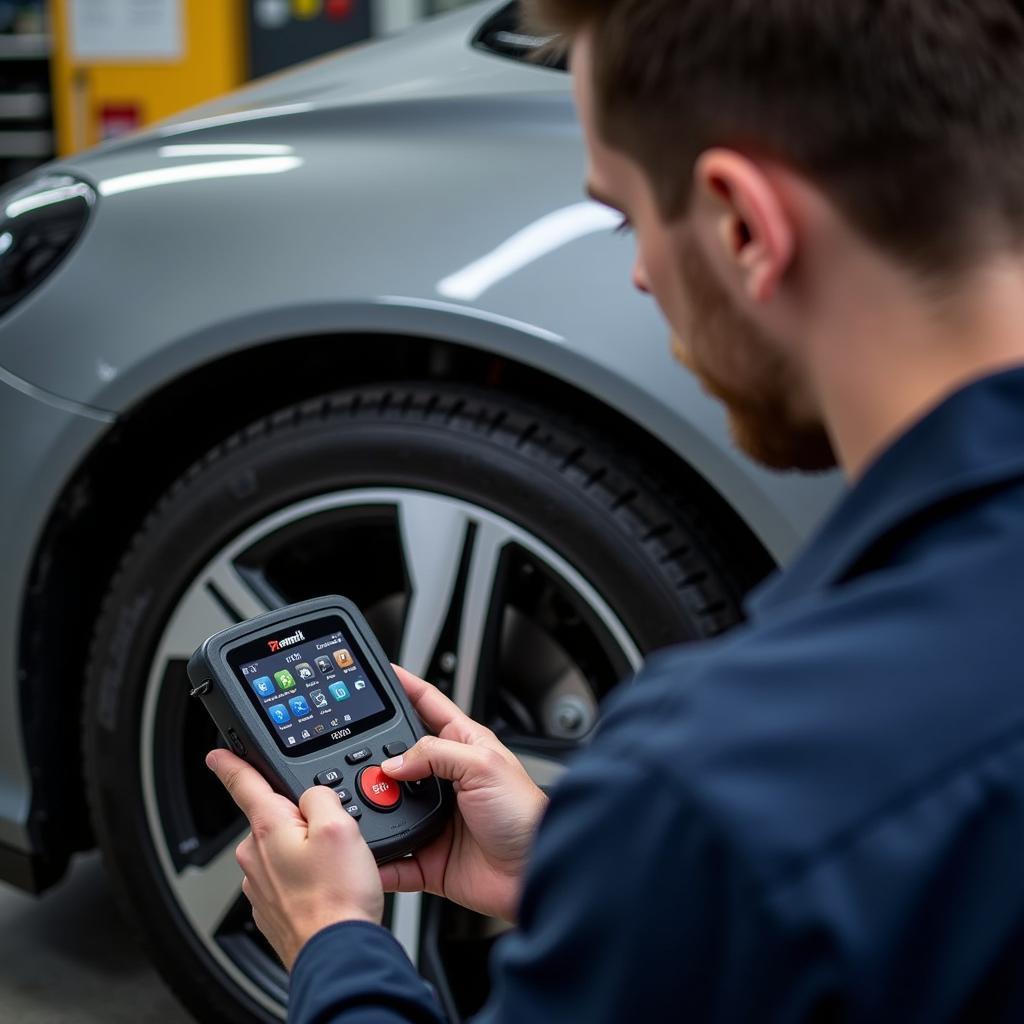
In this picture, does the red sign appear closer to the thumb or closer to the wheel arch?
the wheel arch

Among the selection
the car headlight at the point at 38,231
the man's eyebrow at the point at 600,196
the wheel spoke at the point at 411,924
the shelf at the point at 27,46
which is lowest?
the wheel spoke at the point at 411,924

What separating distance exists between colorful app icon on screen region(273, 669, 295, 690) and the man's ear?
0.52 metres

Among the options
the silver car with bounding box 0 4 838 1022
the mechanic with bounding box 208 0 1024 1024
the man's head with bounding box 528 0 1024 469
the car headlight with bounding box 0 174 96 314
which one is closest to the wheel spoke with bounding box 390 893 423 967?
the silver car with bounding box 0 4 838 1022

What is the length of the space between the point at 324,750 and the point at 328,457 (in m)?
0.39

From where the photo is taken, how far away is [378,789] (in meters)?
0.96

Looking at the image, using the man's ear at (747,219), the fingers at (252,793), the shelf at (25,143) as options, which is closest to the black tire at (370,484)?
the fingers at (252,793)

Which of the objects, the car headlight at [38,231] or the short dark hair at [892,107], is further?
the car headlight at [38,231]

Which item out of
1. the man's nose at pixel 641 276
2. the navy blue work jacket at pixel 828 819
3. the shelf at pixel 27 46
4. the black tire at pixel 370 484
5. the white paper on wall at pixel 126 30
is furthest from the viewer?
the shelf at pixel 27 46

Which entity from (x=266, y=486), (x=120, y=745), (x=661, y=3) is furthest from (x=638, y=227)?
(x=120, y=745)

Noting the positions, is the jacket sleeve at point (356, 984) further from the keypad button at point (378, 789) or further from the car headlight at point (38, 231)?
the car headlight at point (38, 231)

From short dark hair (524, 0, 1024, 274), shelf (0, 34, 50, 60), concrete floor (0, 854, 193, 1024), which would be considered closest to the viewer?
short dark hair (524, 0, 1024, 274)

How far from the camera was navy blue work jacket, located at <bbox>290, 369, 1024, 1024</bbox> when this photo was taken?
0.44 metres

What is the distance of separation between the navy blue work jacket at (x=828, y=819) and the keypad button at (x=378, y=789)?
453mm

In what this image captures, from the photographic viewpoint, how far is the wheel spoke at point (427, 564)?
1266 millimetres
